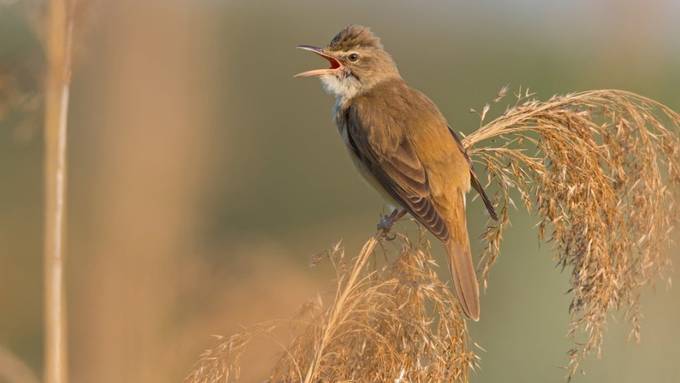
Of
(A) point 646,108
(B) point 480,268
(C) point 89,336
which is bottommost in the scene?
(C) point 89,336

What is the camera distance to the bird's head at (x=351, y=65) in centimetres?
435

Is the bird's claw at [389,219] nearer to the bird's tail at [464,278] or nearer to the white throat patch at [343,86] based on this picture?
the bird's tail at [464,278]

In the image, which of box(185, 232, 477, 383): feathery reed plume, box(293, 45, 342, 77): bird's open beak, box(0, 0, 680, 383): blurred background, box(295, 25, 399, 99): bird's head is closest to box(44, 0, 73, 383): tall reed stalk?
box(0, 0, 680, 383): blurred background

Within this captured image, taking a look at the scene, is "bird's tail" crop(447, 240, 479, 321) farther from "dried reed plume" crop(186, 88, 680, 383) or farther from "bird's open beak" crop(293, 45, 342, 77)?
"bird's open beak" crop(293, 45, 342, 77)

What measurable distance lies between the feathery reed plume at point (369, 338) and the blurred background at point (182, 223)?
0.13 meters

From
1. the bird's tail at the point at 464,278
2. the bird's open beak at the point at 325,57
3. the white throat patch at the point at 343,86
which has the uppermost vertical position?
the bird's open beak at the point at 325,57

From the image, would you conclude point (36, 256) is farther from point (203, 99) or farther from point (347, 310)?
point (347, 310)

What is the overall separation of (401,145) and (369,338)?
5.06 ft

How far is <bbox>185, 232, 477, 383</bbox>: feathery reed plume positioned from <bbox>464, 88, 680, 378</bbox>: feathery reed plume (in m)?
0.29

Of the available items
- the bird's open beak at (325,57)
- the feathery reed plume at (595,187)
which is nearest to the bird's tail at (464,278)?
the feathery reed plume at (595,187)

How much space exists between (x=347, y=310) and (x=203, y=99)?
241cm

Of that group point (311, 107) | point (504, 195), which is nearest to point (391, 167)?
point (504, 195)

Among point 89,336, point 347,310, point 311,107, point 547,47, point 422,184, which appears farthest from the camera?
point 547,47

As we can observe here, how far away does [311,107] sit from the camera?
40.2 feet
